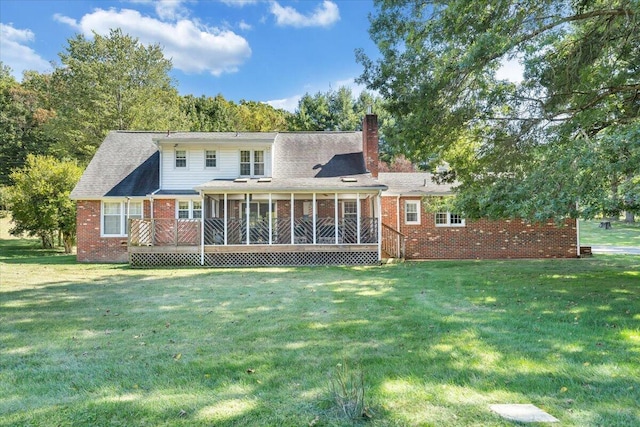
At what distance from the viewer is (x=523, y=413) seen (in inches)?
118

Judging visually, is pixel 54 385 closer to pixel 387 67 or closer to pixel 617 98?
pixel 387 67

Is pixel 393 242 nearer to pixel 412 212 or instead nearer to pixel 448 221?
pixel 412 212

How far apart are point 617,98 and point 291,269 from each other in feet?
33.9

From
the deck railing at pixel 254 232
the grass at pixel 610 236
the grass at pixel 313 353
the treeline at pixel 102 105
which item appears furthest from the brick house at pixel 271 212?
the grass at pixel 610 236

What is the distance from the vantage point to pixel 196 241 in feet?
51.2

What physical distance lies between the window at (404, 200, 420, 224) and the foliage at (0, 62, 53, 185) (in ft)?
104

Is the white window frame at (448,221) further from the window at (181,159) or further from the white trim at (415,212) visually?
the window at (181,159)

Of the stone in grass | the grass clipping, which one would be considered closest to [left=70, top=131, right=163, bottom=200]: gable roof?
the grass clipping

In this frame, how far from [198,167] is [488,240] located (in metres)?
13.4

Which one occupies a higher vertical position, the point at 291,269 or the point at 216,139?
the point at 216,139

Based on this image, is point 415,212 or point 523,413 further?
point 415,212

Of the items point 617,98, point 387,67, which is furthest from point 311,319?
point 617,98

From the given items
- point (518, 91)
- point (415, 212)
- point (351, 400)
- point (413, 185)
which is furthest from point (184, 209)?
point (351, 400)

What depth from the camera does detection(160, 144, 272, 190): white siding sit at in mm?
17922
